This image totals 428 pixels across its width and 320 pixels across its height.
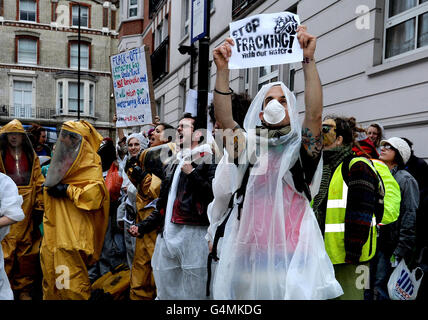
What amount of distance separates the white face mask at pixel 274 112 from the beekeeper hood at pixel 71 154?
9.18 feet

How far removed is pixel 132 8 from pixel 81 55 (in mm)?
16858

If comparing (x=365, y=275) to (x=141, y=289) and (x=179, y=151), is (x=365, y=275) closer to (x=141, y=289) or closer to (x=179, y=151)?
(x=179, y=151)

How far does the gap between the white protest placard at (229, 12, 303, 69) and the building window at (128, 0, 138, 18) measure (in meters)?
21.0

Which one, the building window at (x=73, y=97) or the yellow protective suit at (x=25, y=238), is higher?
the building window at (x=73, y=97)

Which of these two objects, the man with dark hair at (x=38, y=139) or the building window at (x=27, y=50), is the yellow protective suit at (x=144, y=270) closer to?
the man with dark hair at (x=38, y=139)

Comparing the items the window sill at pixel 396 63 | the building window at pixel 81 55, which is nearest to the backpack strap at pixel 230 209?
the window sill at pixel 396 63

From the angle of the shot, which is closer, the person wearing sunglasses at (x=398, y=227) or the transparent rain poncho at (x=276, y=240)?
the transparent rain poncho at (x=276, y=240)

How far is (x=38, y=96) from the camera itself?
37625 millimetres

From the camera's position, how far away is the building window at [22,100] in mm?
37281

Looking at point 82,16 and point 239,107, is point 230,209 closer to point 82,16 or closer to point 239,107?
point 239,107

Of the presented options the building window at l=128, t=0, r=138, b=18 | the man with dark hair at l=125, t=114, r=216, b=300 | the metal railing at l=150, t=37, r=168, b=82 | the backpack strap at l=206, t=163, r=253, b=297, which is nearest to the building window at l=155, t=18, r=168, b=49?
the metal railing at l=150, t=37, r=168, b=82

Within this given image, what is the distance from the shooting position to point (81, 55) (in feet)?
125
